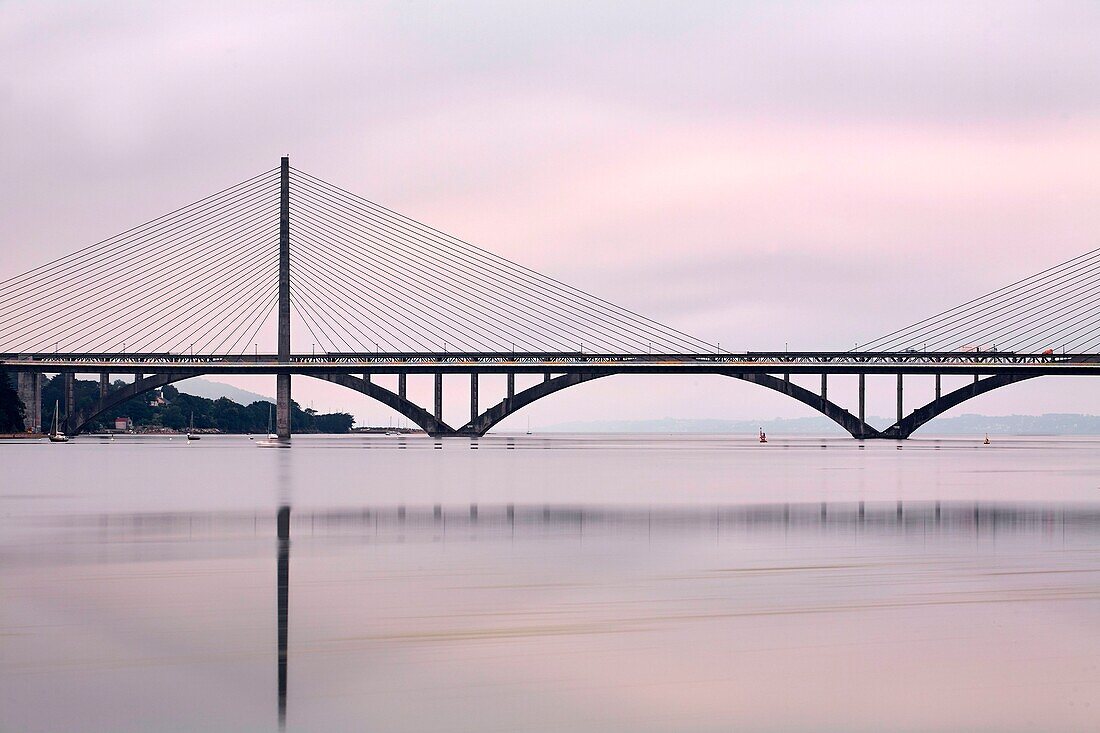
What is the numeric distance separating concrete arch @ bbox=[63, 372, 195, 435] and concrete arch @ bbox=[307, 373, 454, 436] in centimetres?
1219

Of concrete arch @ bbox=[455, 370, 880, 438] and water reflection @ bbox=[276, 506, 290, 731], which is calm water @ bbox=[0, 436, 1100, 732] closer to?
water reflection @ bbox=[276, 506, 290, 731]

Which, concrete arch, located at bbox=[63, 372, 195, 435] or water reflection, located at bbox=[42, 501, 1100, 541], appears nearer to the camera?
water reflection, located at bbox=[42, 501, 1100, 541]

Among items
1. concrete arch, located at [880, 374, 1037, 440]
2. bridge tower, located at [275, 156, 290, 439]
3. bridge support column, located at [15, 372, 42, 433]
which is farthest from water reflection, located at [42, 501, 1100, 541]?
bridge support column, located at [15, 372, 42, 433]

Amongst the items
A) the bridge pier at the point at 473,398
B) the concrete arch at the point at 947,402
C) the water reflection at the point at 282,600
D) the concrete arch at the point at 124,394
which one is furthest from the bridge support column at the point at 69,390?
the water reflection at the point at 282,600

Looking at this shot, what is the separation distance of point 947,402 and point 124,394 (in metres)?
73.9

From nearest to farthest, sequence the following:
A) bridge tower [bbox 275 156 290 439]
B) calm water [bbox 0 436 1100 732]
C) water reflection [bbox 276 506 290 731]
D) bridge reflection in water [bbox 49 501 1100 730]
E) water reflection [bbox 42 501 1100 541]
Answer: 1. calm water [bbox 0 436 1100 732]
2. water reflection [bbox 276 506 290 731]
3. bridge reflection in water [bbox 49 501 1100 730]
4. water reflection [bbox 42 501 1100 541]
5. bridge tower [bbox 275 156 290 439]

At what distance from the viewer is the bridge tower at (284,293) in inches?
4156

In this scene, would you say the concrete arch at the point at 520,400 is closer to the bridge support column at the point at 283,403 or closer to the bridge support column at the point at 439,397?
the bridge support column at the point at 439,397

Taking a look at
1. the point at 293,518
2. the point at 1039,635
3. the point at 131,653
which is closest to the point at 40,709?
the point at 131,653

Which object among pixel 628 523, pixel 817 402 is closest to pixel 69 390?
pixel 817 402

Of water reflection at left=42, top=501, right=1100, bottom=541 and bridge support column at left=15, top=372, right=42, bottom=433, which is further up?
bridge support column at left=15, top=372, right=42, bottom=433

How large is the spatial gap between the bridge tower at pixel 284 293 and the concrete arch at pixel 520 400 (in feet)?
64.6

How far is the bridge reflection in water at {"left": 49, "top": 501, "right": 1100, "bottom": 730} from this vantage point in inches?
922

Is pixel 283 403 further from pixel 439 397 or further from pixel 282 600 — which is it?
pixel 282 600
